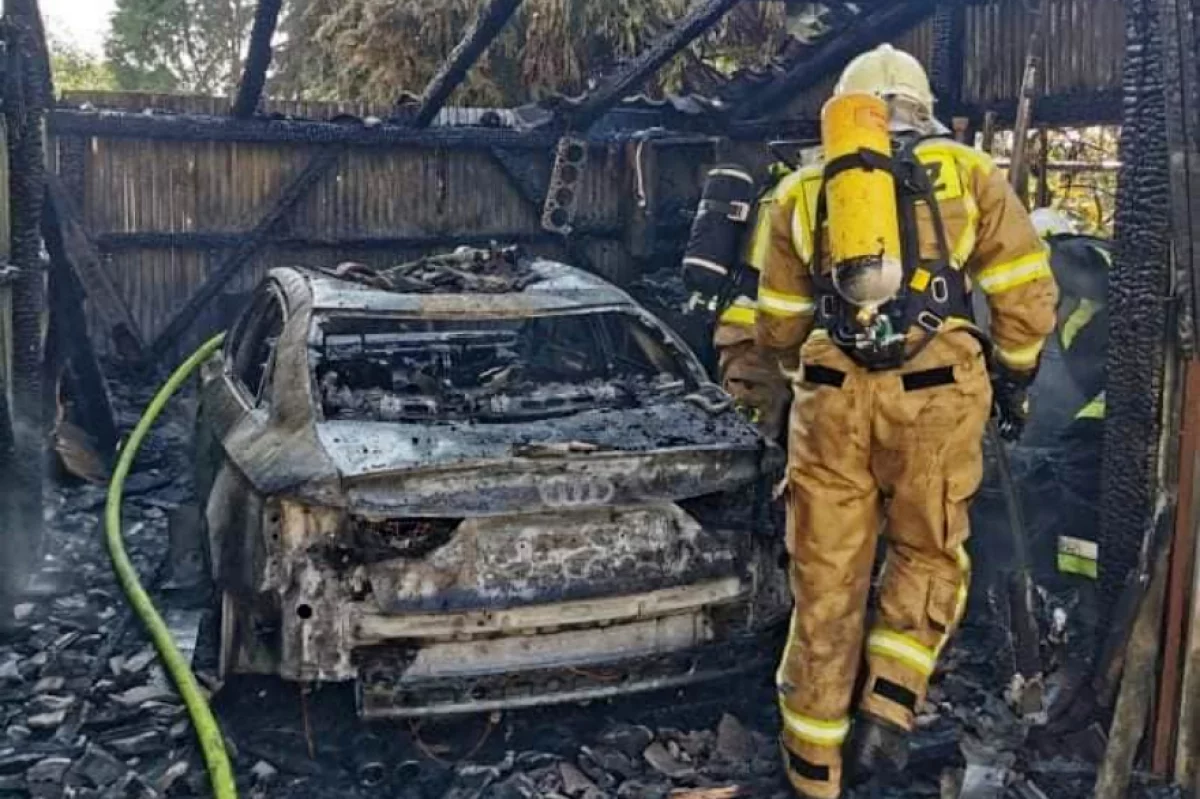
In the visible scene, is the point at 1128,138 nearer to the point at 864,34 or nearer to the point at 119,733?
the point at 119,733

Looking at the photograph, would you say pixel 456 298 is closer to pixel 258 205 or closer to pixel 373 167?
pixel 258 205

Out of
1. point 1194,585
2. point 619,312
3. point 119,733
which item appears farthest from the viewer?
point 619,312

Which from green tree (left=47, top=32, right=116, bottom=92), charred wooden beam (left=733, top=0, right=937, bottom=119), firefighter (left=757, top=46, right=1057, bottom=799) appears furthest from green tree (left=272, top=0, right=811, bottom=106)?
green tree (left=47, top=32, right=116, bottom=92)

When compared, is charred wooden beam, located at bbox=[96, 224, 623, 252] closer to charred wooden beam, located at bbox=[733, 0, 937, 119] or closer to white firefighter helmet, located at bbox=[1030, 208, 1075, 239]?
charred wooden beam, located at bbox=[733, 0, 937, 119]

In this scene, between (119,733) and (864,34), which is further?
(864,34)

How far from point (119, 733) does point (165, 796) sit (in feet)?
1.81

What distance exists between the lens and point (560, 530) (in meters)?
3.91

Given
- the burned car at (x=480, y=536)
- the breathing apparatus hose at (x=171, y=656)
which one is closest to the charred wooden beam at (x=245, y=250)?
the breathing apparatus hose at (x=171, y=656)

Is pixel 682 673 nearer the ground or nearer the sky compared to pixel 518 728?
nearer the sky

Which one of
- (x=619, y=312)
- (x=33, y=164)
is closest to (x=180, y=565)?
(x=33, y=164)

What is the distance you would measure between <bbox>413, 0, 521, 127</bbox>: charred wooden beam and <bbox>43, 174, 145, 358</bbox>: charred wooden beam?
112 inches

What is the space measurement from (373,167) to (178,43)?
14792 millimetres

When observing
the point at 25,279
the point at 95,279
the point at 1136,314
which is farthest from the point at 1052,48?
the point at 95,279

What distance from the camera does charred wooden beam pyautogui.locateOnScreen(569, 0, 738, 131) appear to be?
29.8 feet
